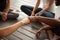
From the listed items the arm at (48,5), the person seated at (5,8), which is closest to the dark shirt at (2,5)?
the person seated at (5,8)

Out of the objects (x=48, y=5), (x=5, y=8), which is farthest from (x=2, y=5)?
(x=48, y=5)

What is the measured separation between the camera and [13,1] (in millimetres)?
3869

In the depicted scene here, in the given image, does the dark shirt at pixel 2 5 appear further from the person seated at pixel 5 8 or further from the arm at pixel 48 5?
the arm at pixel 48 5

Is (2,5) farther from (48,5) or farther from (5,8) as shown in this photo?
(48,5)

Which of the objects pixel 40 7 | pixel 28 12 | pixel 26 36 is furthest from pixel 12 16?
pixel 26 36

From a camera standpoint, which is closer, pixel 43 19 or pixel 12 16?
pixel 43 19

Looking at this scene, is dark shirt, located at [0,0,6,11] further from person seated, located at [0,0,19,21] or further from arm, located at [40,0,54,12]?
arm, located at [40,0,54,12]

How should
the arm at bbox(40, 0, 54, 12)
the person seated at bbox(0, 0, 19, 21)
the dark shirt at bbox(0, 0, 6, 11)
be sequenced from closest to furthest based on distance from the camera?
the arm at bbox(40, 0, 54, 12) < the person seated at bbox(0, 0, 19, 21) < the dark shirt at bbox(0, 0, 6, 11)

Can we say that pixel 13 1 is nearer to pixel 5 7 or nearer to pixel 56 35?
pixel 5 7

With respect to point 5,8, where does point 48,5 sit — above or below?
above

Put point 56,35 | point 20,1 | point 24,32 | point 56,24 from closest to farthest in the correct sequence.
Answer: point 56,24 < point 56,35 < point 24,32 < point 20,1

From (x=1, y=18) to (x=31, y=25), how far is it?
66cm

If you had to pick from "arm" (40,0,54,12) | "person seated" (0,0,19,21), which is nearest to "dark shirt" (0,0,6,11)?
"person seated" (0,0,19,21)

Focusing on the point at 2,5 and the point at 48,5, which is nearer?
the point at 48,5
